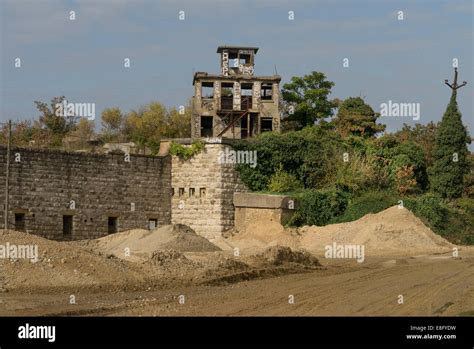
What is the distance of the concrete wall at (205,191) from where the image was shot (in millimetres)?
41188

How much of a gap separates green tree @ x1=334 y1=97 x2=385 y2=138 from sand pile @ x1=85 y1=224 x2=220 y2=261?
21.1 meters

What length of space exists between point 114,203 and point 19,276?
16.8 metres

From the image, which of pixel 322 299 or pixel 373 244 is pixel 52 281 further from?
pixel 373 244

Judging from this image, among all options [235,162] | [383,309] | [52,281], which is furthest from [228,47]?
[383,309]

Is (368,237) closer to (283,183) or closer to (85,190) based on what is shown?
(283,183)

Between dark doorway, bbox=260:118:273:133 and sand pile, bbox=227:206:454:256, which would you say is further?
dark doorway, bbox=260:118:273:133

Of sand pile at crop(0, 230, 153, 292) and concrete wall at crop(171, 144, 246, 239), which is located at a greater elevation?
concrete wall at crop(171, 144, 246, 239)

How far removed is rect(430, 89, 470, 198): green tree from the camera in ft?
162

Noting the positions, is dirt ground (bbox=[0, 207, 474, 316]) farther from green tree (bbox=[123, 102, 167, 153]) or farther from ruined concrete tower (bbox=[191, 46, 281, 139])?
green tree (bbox=[123, 102, 167, 153])

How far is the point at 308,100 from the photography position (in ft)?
203

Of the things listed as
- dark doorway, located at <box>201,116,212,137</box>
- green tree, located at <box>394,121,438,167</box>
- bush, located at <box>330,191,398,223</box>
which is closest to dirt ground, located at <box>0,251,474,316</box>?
bush, located at <box>330,191,398,223</box>

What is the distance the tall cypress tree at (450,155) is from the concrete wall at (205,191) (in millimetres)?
11974

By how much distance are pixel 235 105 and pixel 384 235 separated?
20.2m

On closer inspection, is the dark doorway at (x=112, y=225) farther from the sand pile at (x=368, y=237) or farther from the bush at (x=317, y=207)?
the bush at (x=317, y=207)
